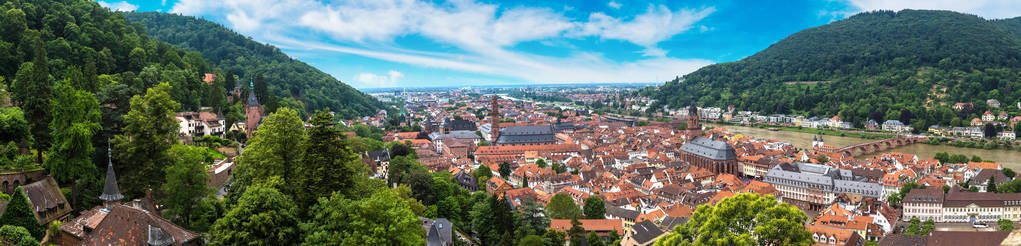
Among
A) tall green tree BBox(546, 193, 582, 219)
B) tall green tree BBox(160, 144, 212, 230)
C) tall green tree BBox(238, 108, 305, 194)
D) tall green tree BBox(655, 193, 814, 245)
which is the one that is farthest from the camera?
tall green tree BBox(546, 193, 582, 219)

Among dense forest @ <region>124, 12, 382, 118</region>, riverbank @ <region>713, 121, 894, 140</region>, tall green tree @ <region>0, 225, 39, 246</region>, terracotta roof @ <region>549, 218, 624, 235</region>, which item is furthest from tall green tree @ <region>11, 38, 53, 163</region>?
riverbank @ <region>713, 121, 894, 140</region>

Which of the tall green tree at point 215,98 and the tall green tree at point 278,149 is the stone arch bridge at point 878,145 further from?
the tall green tree at point 278,149

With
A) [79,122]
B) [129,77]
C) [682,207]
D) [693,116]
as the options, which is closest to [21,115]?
[79,122]

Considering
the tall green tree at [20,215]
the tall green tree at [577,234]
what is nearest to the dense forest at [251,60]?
the tall green tree at [577,234]

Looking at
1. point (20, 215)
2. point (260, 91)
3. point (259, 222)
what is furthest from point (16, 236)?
point (260, 91)

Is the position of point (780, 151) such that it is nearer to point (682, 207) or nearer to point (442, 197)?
point (682, 207)

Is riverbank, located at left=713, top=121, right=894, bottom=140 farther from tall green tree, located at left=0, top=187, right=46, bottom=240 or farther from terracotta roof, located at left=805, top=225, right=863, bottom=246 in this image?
tall green tree, located at left=0, top=187, right=46, bottom=240

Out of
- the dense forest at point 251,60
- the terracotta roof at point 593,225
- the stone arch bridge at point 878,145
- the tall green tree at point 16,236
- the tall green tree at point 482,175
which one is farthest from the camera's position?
the dense forest at point 251,60
